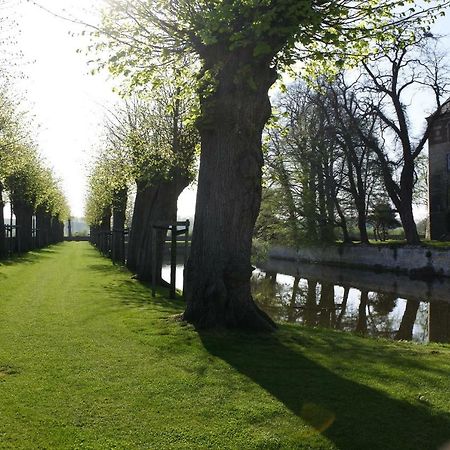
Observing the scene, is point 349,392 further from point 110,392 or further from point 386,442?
point 110,392

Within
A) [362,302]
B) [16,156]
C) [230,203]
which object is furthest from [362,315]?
[16,156]

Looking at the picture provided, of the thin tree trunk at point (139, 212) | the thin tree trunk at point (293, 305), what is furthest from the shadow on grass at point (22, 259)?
the thin tree trunk at point (293, 305)

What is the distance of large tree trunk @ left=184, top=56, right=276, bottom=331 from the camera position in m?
9.53

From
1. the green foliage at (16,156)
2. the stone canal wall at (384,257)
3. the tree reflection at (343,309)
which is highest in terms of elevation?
the green foliage at (16,156)

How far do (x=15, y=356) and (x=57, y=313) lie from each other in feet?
12.3

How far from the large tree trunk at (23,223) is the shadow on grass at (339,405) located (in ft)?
107

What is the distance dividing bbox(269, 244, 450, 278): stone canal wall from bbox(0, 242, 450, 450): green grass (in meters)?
24.4

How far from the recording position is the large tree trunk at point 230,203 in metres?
9.53

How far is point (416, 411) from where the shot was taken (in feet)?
18.8

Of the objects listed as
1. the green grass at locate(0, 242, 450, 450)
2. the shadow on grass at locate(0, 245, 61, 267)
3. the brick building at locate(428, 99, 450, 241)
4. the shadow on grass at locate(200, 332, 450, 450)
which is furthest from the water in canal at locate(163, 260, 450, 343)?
the brick building at locate(428, 99, 450, 241)

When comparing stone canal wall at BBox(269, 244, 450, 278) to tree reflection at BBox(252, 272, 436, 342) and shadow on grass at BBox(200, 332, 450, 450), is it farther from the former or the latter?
shadow on grass at BBox(200, 332, 450, 450)

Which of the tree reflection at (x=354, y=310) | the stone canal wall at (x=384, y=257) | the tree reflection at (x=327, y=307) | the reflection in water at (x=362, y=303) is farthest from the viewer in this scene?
the stone canal wall at (x=384, y=257)

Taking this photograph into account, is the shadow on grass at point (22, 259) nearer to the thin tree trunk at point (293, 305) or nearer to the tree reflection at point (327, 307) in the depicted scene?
the thin tree trunk at point (293, 305)

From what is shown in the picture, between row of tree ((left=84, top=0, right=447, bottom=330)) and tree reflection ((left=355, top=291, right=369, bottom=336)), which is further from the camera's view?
tree reflection ((left=355, top=291, right=369, bottom=336))
